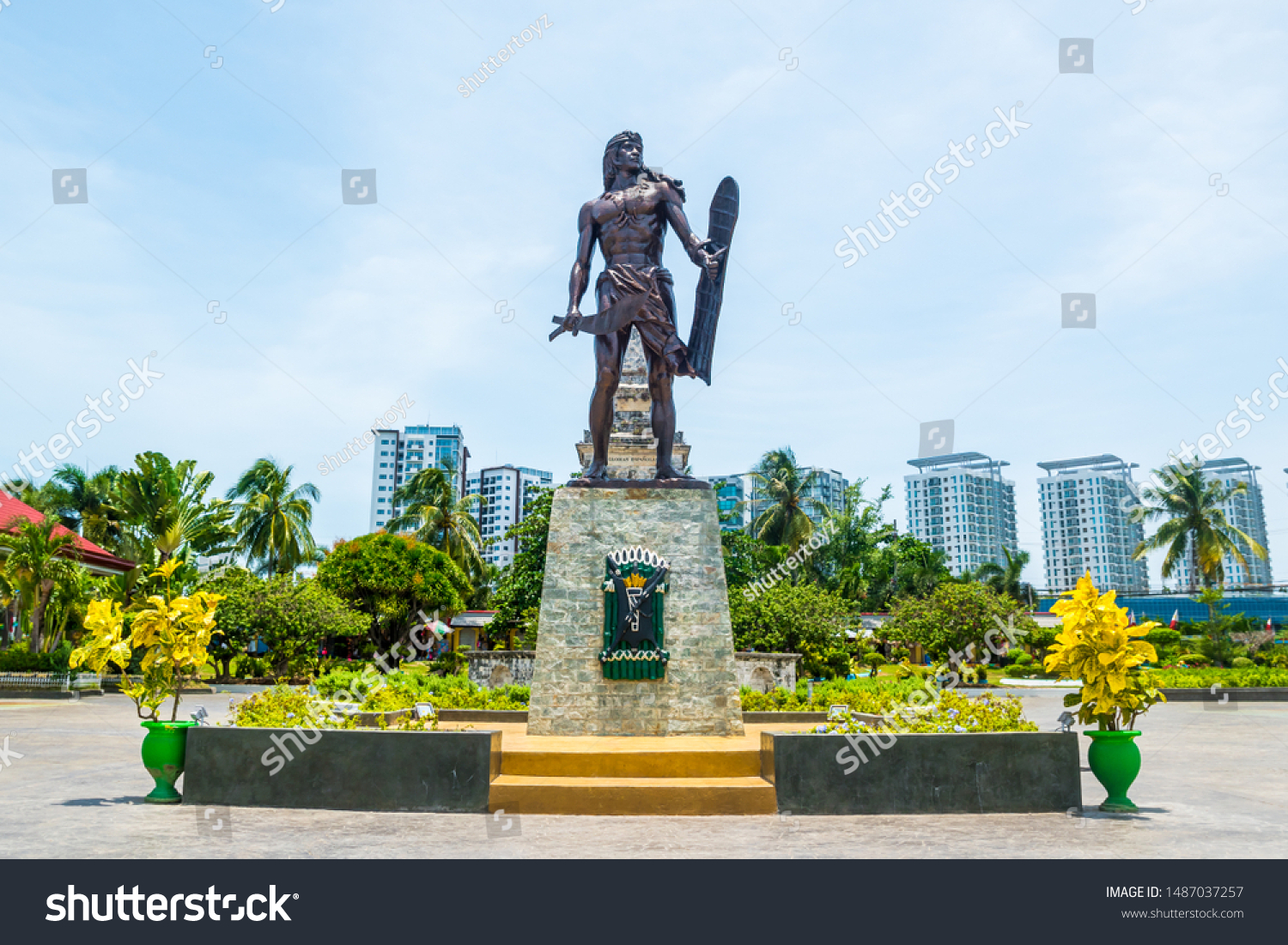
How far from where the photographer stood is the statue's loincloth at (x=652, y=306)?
31.7 feet

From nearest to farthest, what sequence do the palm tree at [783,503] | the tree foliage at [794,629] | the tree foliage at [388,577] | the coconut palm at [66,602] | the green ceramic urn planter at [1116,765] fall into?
the green ceramic urn planter at [1116,765] → the tree foliage at [794,629] → the coconut palm at [66,602] → the tree foliage at [388,577] → the palm tree at [783,503]

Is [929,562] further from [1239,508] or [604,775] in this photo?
[1239,508]

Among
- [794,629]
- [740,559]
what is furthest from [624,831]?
[740,559]

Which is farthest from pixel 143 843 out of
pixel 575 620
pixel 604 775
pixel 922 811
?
pixel 922 811

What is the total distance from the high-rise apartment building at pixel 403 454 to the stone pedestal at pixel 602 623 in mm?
93309

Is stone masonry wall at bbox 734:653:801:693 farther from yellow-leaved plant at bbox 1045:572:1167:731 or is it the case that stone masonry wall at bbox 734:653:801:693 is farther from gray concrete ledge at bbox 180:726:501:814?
gray concrete ledge at bbox 180:726:501:814

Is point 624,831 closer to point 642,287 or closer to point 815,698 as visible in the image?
point 642,287

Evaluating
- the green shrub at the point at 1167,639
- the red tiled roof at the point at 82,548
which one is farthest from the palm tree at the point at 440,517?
the green shrub at the point at 1167,639

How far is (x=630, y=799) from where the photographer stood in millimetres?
6992

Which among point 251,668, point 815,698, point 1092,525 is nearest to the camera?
point 815,698

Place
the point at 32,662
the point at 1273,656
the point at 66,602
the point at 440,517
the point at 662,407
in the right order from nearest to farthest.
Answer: the point at 662,407 → the point at 32,662 → the point at 66,602 → the point at 1273,656 → the point at 440,517

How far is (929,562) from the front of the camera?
164ft

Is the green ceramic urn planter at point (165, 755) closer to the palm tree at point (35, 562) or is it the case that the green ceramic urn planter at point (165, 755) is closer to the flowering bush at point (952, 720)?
the flowering bush at point (952, 720)

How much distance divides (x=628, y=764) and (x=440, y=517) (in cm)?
3972
